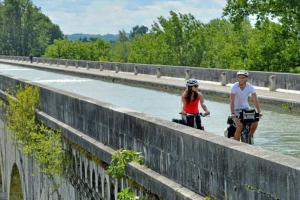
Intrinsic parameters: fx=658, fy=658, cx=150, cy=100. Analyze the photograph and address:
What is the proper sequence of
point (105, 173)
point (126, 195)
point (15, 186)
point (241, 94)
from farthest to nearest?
point (15, 186) → point (241, 94) → point (105, 173) → point (126, 195)

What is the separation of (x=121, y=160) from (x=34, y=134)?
581 cm

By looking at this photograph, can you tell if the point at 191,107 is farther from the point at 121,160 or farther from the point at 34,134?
the point at 34,134

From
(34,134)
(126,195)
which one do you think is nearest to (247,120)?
(126,195)

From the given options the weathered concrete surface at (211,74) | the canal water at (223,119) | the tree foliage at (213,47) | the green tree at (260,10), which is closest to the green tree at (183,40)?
the tree foliage at (213,47)

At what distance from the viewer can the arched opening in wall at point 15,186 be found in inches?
835

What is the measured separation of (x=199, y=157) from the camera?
744 centimetres

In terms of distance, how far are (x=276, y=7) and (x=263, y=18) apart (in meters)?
1.04

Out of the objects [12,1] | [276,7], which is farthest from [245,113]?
[12,1]

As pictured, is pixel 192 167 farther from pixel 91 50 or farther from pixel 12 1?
pixel 12 1

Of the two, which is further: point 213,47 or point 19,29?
point 19,29

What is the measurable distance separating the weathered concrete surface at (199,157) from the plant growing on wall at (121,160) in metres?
0.13

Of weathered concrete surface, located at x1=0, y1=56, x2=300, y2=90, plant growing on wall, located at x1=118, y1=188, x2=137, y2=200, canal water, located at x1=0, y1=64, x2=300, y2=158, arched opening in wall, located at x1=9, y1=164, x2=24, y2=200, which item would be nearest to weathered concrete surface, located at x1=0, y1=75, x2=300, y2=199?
plant growing on wall, located at x1=118, y1=188, x2=137, y2=200

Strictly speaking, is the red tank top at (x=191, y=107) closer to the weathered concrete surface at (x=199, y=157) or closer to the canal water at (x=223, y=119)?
the weathered concrete surface at (x=199, y=157)

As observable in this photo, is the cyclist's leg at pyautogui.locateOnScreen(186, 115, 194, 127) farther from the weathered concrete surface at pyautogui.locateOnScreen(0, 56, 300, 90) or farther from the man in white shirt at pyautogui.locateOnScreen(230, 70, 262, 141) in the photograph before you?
the weathered concrete surface at pyautogui.locateOnScreen(0, 56, 300, 90)
